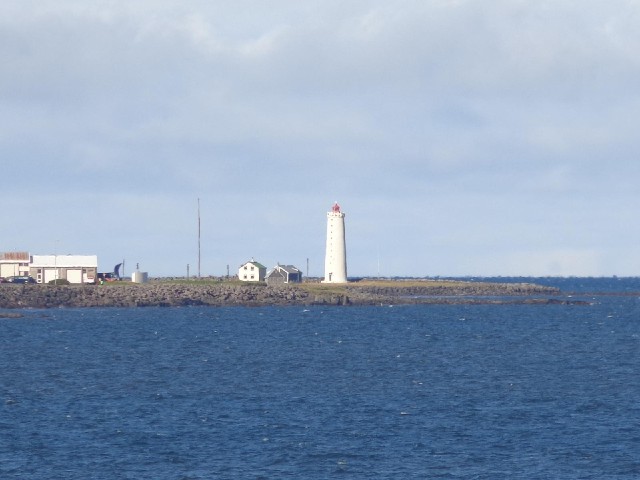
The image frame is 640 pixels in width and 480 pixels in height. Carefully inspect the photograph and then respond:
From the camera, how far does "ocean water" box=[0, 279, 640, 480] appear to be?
3822 cm

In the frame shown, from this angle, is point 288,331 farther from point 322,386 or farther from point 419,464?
point 419,464

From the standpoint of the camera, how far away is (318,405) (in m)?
50.4

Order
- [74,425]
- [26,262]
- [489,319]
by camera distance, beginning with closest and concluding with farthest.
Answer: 1. [74,425]
2. [489,319]
3. [26,262]

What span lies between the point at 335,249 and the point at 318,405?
9881cm

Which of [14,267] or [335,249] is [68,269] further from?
[335,249]

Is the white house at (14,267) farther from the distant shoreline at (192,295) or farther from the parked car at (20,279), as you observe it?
the distant shoreline at (192,295)

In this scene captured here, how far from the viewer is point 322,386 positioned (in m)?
57.2

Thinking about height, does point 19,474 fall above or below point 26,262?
below

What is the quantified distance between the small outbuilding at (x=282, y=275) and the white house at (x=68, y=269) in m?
23.8

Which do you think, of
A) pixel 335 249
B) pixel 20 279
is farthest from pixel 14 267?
pixel 335 249

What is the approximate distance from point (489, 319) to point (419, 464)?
80.9 metres

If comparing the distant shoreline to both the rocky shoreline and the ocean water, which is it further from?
the ocean water

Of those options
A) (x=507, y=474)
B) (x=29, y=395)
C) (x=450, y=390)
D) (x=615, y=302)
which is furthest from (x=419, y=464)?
(x=615, y=302)

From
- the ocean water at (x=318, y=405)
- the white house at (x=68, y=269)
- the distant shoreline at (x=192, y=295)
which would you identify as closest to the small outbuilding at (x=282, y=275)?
the distant shoreline at (x=192, y=295)
